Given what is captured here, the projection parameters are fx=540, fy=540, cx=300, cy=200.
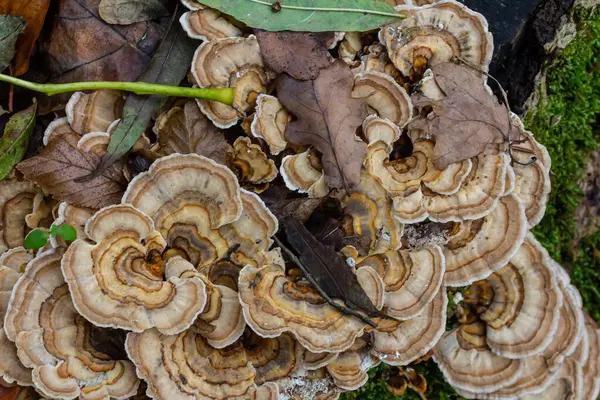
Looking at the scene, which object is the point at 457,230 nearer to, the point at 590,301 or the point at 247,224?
the point at 247,224

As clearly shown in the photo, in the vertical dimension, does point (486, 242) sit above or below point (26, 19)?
below

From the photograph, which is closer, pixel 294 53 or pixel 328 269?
pixel 328 269

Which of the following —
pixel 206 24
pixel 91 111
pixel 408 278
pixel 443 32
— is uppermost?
pixel 443 32

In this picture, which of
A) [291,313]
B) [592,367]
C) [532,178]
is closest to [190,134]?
[291,313]

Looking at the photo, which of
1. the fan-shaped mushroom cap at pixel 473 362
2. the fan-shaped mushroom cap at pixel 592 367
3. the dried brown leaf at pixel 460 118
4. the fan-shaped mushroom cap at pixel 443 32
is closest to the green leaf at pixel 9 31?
the fan-shaped mushroom cap at pixel 443 32

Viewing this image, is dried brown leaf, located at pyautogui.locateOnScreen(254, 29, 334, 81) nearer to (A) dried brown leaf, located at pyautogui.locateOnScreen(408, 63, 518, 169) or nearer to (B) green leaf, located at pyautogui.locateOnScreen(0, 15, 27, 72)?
(A) dried brown leaf, located at pyautogui.locateOnScreen(408, 63, 518, 169)

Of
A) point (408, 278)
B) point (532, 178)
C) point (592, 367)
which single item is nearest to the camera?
point (408, 278)

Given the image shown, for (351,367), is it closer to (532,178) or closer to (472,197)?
(472,197)

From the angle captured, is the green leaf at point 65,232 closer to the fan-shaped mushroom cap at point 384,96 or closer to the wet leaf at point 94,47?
the wet leaf at point 94,47
